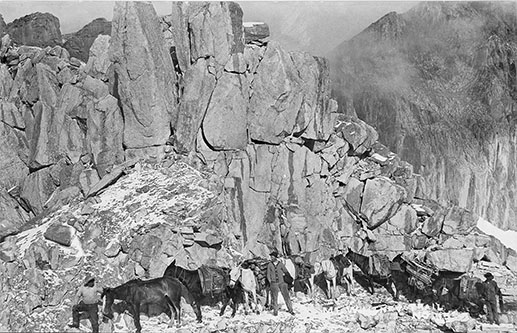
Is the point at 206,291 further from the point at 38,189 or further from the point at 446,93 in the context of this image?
the point at 446,93

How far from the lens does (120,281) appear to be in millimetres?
Answer: 16938

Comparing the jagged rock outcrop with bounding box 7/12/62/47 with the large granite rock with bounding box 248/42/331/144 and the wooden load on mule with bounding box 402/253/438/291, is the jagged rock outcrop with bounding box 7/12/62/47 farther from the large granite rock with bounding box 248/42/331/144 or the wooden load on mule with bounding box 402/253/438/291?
the wooden load on mule with bounding box 402/253/438/291

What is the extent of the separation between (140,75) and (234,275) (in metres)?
8.01

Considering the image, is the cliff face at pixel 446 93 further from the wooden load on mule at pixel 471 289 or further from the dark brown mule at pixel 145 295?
the dark brown mule at pixel 145 295

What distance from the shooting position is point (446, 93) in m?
30.1

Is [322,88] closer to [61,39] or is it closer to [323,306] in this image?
[323,306]

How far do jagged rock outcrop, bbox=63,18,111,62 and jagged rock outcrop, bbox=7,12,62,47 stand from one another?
2.44 feet

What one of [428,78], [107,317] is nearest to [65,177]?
[107,317]

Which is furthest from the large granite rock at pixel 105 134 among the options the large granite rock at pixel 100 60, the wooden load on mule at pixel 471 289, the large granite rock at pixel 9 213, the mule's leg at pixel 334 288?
the wooden load on mule at pixel 471 289

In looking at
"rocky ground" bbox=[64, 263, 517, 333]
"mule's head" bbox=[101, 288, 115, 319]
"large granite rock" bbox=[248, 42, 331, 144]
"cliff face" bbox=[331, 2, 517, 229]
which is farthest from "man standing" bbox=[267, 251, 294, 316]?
"cliff face" bbox=[331, 2, 517, 229]

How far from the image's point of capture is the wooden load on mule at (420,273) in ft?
64.6

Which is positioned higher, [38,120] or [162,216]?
[38,120]

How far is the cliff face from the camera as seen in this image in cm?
2858

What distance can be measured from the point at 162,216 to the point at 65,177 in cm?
492
